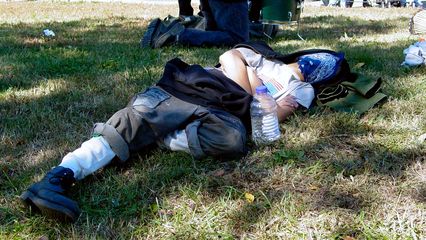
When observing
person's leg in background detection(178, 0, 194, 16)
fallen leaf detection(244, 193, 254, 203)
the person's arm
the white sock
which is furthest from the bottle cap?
person's leg in background detection(178, 0, 194, 16)

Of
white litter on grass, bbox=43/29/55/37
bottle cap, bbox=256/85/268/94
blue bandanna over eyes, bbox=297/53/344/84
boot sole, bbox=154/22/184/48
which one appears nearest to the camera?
bottle cap, bbox=256/85/268/94

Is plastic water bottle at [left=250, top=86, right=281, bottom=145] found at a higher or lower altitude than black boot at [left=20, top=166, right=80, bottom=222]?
lower

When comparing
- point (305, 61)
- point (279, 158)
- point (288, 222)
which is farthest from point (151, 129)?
point (305, 61)

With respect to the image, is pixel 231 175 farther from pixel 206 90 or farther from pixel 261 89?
pixel 261 89

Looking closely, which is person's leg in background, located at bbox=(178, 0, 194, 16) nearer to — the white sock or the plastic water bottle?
the plastic water bottle

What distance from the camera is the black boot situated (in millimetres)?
1920

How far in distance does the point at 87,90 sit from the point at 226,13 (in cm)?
244

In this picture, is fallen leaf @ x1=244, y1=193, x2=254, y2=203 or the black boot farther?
fallen leaf @ x1=244, y1=193, x2=254, y2=203

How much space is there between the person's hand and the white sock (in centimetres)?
116

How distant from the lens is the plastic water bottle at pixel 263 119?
2.74m

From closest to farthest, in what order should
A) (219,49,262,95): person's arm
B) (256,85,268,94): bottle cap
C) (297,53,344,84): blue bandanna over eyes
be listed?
(256,85,268,94): bottle cap < (219,49,262,95): person's arm < (297,53,344,84): blue bandanna over eyes

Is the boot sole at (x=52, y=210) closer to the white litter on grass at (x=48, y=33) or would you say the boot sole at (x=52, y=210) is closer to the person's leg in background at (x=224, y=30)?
the person's leg in background at (x=224, y=30)

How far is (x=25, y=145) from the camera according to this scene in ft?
8.96

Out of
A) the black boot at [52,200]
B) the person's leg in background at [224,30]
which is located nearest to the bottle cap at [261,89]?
the black boot at [52,200]
